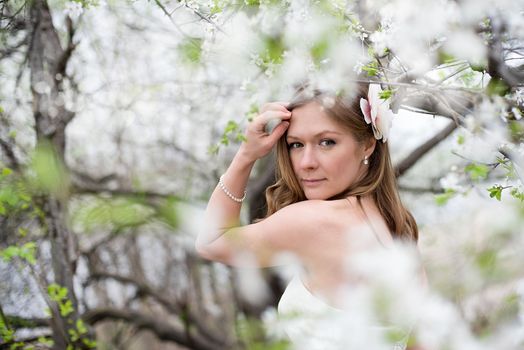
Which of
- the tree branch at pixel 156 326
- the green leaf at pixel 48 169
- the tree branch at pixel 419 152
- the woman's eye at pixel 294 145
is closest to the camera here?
the woman's eye at pixel 294 145

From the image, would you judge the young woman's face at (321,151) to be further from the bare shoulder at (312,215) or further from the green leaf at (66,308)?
the green leaf at (66,308)

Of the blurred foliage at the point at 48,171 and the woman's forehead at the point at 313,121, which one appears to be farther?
the blurred foliage at the point at 48,171

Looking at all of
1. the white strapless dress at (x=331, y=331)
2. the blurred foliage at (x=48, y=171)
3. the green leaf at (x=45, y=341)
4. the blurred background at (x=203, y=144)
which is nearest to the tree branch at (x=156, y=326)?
the blurred background at (x=203, y=144)

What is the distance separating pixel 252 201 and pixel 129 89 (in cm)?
126

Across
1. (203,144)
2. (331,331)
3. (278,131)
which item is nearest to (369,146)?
(278,131)

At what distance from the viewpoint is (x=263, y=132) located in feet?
6.99

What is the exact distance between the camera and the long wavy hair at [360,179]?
6.89 feet

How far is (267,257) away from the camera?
2.02m

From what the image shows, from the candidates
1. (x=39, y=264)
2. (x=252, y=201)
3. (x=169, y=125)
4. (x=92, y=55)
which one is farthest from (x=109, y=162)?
(x=39, y=264)

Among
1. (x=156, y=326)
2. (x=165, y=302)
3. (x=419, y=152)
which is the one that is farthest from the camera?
(x=165, y=302)

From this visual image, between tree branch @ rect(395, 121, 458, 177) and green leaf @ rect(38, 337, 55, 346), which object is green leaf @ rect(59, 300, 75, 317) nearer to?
green leaf @ rect(38, 337, 55, 346)

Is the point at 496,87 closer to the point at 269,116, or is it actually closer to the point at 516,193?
the point at 516,193

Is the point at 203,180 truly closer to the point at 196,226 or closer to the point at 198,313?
the point at 196,226

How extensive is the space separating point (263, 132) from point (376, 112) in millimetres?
396
